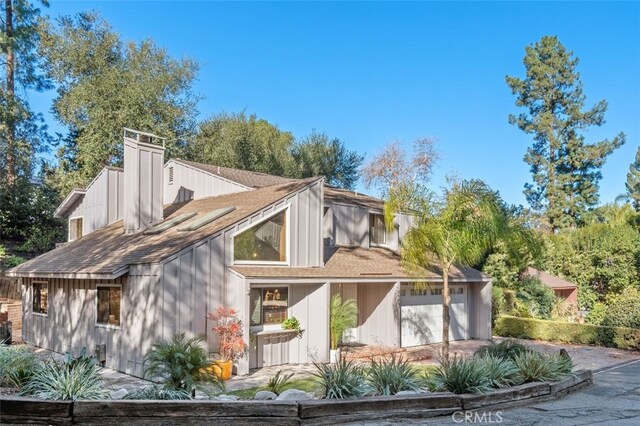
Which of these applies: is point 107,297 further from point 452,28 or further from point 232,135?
point 232,135

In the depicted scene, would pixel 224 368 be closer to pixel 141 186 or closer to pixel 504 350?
pixel 504 350

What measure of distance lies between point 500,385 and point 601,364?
7198mm

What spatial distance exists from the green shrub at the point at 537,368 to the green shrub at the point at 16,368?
6894 millimetres

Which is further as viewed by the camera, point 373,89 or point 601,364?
point 373,89

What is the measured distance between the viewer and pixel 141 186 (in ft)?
46.3

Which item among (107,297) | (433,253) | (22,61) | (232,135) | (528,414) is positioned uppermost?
(22,61)

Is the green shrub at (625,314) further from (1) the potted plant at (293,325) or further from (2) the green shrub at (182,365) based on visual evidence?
(2) the green shrub at (182,365)

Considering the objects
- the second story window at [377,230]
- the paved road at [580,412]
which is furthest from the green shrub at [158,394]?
the second story window at [377,230]

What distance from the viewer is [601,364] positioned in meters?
12.8

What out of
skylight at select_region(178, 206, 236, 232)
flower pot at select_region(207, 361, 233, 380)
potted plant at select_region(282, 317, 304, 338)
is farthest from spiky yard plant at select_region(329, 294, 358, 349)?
skylight at select_region(178, 206, 236, 232)

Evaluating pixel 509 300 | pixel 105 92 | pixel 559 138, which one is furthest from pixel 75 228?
pixel 559 138

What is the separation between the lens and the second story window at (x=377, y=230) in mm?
17203

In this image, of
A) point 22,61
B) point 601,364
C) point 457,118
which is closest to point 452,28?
point 457,118

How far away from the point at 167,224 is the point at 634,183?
41635 mm
